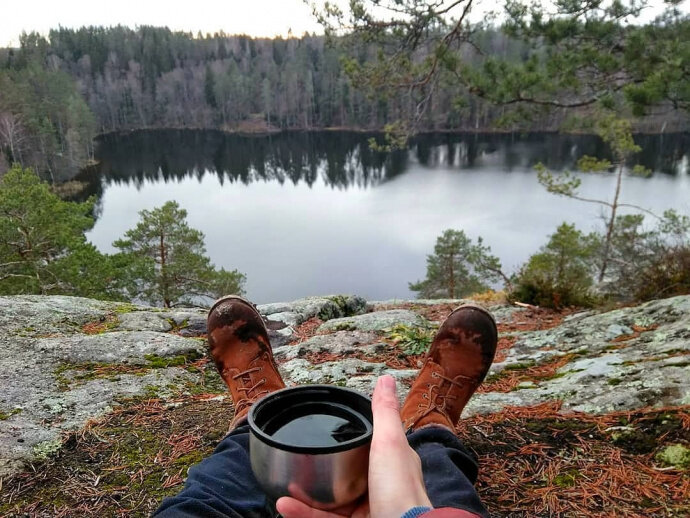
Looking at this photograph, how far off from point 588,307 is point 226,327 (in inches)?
123

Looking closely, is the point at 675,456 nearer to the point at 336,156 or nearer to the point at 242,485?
the point at 242,485

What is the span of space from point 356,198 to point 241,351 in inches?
1119

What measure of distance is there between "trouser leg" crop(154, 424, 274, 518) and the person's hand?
0.26 metres

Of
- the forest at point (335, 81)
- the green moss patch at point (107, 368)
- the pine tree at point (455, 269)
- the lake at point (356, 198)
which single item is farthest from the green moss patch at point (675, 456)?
the lake at point (356, 198)

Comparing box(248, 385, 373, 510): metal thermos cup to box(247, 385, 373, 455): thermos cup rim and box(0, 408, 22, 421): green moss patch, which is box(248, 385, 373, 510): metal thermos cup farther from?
box(0, 408, 22, 421): green moss patch

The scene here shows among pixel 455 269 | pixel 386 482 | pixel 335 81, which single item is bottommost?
pixel 455 269

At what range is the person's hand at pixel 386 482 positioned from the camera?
822 millimetres

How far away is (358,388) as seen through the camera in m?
2.28

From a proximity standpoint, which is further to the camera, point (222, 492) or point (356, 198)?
point (356, 198)

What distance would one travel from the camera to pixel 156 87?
6253 centimetres

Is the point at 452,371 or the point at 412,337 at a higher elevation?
the point at 452,371

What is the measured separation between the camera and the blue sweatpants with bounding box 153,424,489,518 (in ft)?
3.66

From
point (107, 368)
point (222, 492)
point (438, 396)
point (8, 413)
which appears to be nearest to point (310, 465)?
point (222, 492)

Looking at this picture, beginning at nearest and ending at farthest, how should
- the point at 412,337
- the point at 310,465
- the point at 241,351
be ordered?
1. the point at 310,465
2. the point at 241,351
3. the point at 412,337
